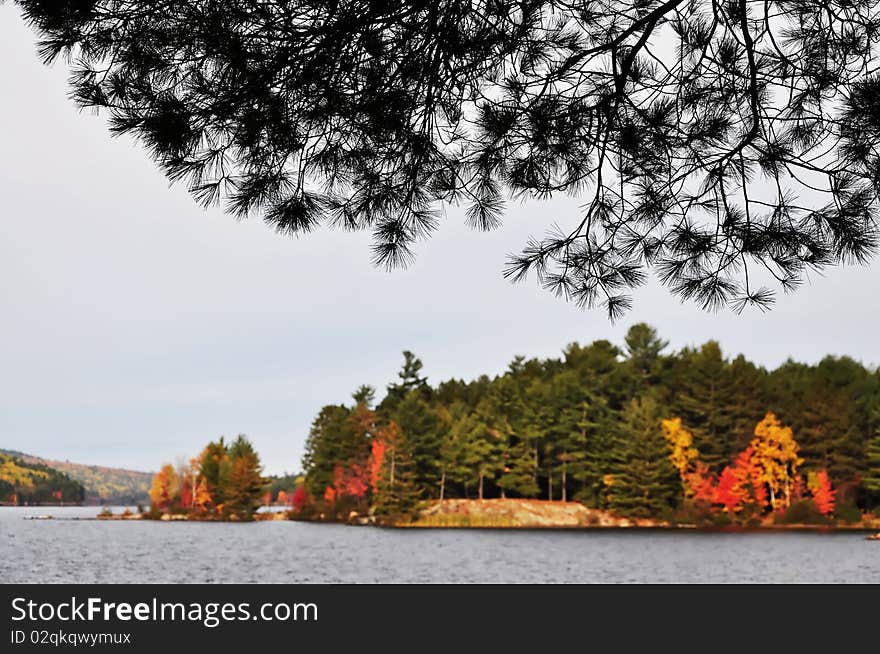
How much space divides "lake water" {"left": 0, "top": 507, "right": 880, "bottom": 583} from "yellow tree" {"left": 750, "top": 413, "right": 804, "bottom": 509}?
475 centimetres

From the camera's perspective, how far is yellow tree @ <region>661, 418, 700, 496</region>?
44312 millimetres

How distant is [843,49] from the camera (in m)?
4.66

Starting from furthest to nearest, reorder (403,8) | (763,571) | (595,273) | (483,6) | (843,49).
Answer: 1. (763,571)
2. (595,273)
3. (843,49)
4. (483,6)
5. (403,8)

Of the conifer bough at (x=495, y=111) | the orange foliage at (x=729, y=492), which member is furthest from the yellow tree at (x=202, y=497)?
the conifer bough at (x=495, y=111)

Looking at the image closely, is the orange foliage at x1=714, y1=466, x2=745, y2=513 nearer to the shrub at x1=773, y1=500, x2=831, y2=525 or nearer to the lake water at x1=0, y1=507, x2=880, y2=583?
the shrub at x1=773, y1=500, x2=831, y2=525

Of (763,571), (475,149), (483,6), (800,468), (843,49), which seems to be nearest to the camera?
(483,6)

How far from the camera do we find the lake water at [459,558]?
24422 millimetres

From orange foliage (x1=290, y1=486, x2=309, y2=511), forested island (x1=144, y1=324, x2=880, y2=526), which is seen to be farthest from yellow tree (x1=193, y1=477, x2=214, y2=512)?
forested island (x1=144, y1=324, x2=880, y2=526)

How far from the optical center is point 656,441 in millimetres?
44000

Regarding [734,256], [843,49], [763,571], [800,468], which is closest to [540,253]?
[734,256]

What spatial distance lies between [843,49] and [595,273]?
1977mm

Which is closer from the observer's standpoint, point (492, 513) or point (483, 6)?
point (483, 6)

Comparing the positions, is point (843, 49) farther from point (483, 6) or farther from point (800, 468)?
point (800, 468)

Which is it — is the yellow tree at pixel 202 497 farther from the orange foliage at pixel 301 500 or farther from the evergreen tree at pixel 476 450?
the evergreen tree at pixel 476 450
